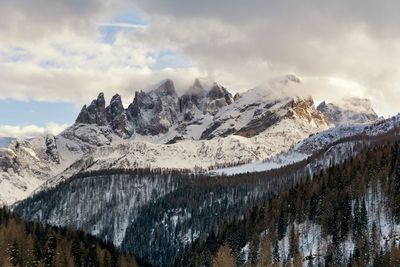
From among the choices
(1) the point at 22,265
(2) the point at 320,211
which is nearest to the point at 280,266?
(2) the point at 320,211

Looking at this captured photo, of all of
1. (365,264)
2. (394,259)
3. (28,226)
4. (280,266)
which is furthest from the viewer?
(28,226)

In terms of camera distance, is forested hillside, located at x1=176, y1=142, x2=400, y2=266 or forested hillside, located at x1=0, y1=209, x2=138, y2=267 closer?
forested hillside, located at x1=0, y1=209, x2=138, y2=267

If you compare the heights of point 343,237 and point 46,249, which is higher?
point 343,237

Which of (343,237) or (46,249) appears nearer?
(46,249)

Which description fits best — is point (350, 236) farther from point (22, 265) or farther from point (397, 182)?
point (22, 265)

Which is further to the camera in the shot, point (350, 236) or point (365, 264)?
point (350, 236)

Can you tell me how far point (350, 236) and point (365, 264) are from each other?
18472 mm

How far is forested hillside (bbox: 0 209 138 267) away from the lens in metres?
160

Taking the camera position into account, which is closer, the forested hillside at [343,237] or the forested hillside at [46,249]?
the forested hillside at [46,249]

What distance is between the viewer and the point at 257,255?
19500cm

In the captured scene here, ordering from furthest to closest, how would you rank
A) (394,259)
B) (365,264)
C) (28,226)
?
(28,226) → (365,264) → (394,259)

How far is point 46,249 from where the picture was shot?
170 metres

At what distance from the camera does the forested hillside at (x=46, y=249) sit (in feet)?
526

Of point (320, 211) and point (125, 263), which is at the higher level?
point (320, 211)
